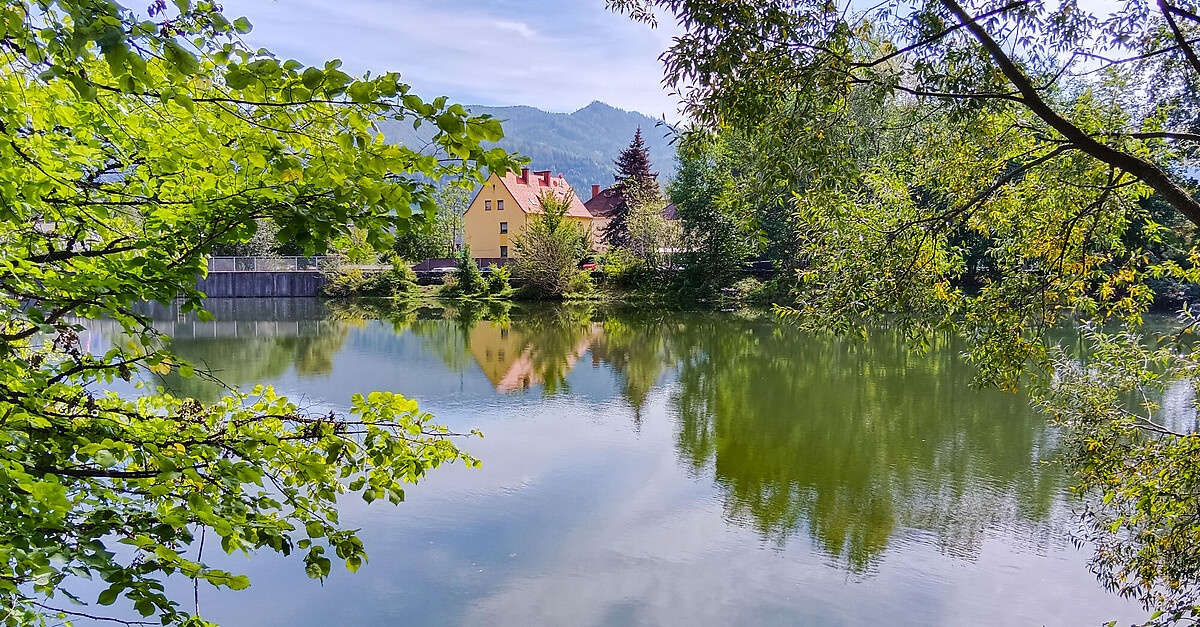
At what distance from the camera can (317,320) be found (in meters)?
28.5

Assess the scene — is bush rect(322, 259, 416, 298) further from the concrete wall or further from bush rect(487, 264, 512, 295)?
bush rect(487, 264, 512, 295)

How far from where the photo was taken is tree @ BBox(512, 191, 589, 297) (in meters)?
35.3

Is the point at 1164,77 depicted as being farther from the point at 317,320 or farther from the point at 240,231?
the point at 317,320

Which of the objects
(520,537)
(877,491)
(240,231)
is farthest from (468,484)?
(240,231)

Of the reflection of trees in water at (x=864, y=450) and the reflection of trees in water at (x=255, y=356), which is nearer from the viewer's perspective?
the reflection of trees in water at (x=864, y=450)

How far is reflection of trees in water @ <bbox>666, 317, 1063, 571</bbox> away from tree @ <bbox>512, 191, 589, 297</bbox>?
61.0 feet

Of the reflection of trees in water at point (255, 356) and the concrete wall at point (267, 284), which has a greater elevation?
the concrete wall at point (267, 284)

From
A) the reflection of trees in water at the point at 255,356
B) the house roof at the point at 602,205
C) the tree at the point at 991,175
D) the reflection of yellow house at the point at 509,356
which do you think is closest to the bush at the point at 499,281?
the reflection of yellow house at the point at 509,356

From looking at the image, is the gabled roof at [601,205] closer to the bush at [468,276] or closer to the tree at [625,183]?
the tree at [625,183]

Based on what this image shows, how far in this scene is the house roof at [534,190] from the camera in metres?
47.8

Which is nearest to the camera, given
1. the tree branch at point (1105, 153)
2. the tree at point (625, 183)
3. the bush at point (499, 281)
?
the tree branch at point (1105, 153)

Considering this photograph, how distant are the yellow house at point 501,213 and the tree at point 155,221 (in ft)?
147

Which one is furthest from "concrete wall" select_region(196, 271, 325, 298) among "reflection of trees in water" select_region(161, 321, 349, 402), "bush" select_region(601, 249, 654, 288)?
"reflection of trees in water" select_region(161, 321, 349, 402)

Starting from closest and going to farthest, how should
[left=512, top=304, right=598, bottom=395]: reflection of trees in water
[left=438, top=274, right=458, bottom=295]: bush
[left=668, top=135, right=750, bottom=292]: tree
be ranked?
[left=512, top=304, right=598, bottom=395]: reflection of trees in water, [left=668, top=135, right=750, bottom=292]: tree, [left=438, top=274, right=458, bottom=295]: bush
